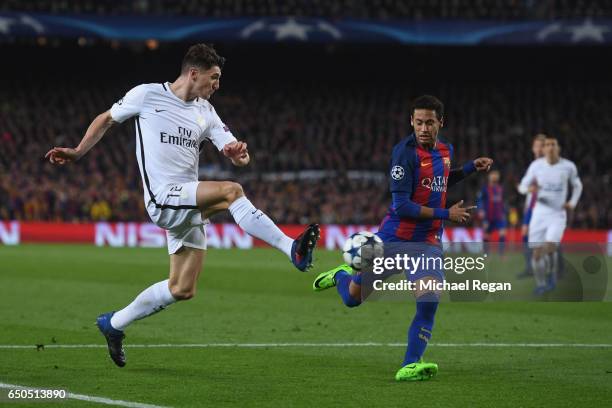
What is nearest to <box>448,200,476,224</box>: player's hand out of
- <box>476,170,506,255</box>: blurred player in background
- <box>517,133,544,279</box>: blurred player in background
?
<box>517,133,544,279</box>: blurred player in background

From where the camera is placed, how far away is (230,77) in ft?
125

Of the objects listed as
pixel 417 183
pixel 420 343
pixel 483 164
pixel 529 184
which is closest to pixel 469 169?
pixel 483 164

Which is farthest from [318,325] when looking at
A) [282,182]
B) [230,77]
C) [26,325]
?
[230,77]

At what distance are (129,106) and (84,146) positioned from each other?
1.57 feet

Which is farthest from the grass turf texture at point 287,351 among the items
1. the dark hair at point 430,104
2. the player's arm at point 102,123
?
the dark hair at point 430,104

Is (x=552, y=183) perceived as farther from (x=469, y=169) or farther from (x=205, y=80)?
(x=205, y=80)

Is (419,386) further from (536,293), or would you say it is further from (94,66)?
(94,66)

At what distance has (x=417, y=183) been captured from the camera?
8.31 metres

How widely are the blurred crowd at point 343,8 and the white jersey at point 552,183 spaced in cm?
1882

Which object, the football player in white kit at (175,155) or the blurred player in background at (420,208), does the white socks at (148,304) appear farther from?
the blurred player in background at (420,208)

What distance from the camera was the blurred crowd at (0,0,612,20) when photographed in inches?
1362

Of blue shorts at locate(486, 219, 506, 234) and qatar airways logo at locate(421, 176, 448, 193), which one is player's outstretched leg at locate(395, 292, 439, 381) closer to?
qatar airways logo at locate(421, 176, 448, 193)

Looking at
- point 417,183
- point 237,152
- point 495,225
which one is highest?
point 237,152

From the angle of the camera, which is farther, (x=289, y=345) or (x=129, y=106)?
(x=289, y=345)
